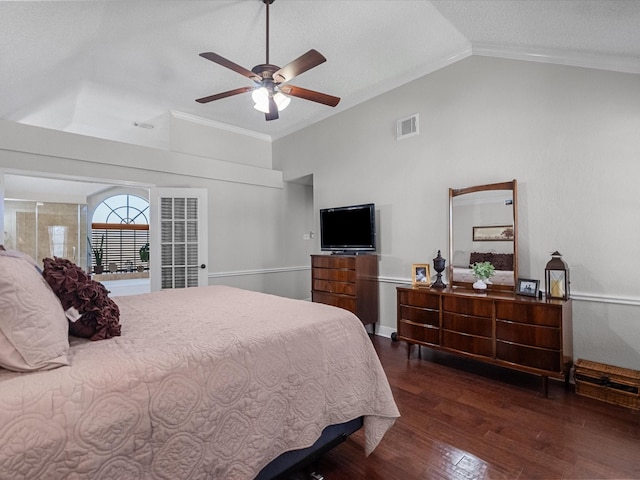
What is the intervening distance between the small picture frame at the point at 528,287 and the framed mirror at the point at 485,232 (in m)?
0.10

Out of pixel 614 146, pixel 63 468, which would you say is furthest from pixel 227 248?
pixel 614 146

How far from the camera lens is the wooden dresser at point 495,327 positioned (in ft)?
8.06

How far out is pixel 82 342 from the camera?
1285 mm

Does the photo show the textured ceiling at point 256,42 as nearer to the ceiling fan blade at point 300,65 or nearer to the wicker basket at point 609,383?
A: the ceiling fan blade at point 300,65

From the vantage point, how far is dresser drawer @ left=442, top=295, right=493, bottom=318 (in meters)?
2.79

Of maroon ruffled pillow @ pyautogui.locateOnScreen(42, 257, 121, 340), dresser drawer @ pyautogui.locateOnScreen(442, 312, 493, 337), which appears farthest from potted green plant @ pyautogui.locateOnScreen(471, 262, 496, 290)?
maroon ruffled pillow @ pyautogui.locateOnScreen(42, 257, 121, 340)

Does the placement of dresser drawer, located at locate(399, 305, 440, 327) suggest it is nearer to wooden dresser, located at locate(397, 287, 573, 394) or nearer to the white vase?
wooden dresser, located at locate(397, 287, 573, 394)

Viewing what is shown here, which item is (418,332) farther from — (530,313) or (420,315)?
(530,313)

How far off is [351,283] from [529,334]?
1.91 metres

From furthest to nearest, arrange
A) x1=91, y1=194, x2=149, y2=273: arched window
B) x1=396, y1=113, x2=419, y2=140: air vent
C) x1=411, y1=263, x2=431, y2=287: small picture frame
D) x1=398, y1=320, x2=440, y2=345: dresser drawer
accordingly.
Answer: x1=91, y1=194, x2=149, y2=273: arched window → x1=396, y1=113, x2=419, y2=140: air vent → x1=411, y1=263, x2=431, y2=287: small picture frame → x1=398, y1=320, x2=440, y2=345: dresser drawer

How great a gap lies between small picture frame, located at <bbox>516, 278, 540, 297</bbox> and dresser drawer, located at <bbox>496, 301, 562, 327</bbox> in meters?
0.24

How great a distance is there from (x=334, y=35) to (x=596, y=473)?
372 cm

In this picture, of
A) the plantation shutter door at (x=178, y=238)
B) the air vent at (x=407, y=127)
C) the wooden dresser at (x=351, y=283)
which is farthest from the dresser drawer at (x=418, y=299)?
the plantation shutter door at (x=178, y=238)

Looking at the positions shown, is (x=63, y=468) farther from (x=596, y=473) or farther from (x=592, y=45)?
(x=592, y=45)
